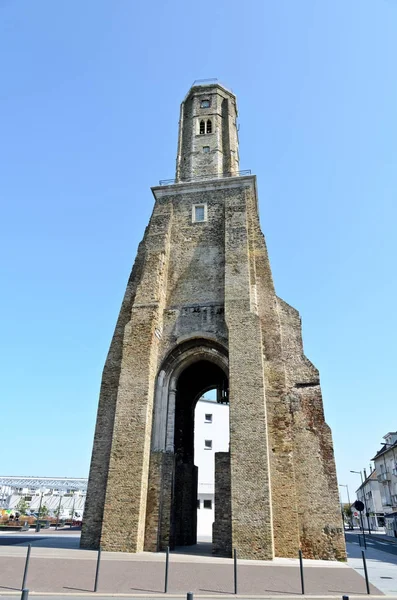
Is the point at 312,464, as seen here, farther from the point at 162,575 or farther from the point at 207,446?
the point at 207,446

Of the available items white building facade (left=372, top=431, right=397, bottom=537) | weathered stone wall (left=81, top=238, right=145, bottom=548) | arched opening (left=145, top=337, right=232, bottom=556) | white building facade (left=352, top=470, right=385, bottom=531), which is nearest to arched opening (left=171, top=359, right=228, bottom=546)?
arched opening (left=145, top=337, right=232, bottom=556)

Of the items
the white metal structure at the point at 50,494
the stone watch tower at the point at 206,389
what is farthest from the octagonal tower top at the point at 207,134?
the white metal structure at the point at 50,494

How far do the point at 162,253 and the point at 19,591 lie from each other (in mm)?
14502

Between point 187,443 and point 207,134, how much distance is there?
712 inches

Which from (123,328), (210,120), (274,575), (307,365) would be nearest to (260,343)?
(307,365)

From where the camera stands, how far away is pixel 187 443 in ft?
66.7

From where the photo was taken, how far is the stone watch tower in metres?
14.6

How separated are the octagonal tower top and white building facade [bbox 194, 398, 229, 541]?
20084mm

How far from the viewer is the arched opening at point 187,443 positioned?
17984 millimetres

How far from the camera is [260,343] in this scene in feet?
54.2

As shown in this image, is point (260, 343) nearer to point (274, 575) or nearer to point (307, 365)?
point (307, 365)

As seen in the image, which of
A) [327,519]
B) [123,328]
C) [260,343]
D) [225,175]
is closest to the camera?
[327,519]

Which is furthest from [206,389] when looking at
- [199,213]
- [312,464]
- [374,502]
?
[374,502]

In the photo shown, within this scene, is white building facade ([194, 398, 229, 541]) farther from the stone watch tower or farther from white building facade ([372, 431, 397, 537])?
white building facade ([372, 431, 397, 537])
